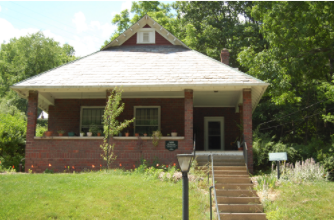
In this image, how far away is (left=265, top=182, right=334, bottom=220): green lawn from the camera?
845cm

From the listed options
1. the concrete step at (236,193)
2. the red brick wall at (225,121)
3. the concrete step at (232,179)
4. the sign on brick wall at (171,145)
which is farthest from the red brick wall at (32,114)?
the red brick wall at (225,121)

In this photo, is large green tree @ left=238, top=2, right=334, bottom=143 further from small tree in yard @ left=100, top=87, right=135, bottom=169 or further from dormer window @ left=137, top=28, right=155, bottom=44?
small tree in yard @ left=100, top=87, right=135, bottom=169

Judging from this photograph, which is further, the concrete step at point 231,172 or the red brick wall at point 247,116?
the red brick wall at point 247,116

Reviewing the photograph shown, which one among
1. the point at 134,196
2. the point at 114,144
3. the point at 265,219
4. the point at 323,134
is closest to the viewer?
the point at 265,219

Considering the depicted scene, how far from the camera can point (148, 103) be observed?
17.1 m

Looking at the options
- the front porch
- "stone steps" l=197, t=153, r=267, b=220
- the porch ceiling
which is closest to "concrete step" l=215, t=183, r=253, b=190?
"stone steps" l=197, t=153, r=267, b=220

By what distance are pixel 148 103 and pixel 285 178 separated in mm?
7946

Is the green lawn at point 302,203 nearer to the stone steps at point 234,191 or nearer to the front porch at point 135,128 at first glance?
the stone steps at point 234,191

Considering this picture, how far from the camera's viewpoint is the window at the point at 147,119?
16.8 m

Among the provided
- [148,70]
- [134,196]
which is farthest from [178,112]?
[134,196]

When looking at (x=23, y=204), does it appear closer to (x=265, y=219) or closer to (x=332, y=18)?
(x=265, y=219)

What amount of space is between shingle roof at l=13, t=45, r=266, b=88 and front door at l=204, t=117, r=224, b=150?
4.56 m

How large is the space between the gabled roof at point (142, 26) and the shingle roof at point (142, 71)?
2.91 feet

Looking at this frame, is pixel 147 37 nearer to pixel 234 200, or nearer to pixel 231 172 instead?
pixel 231 172
